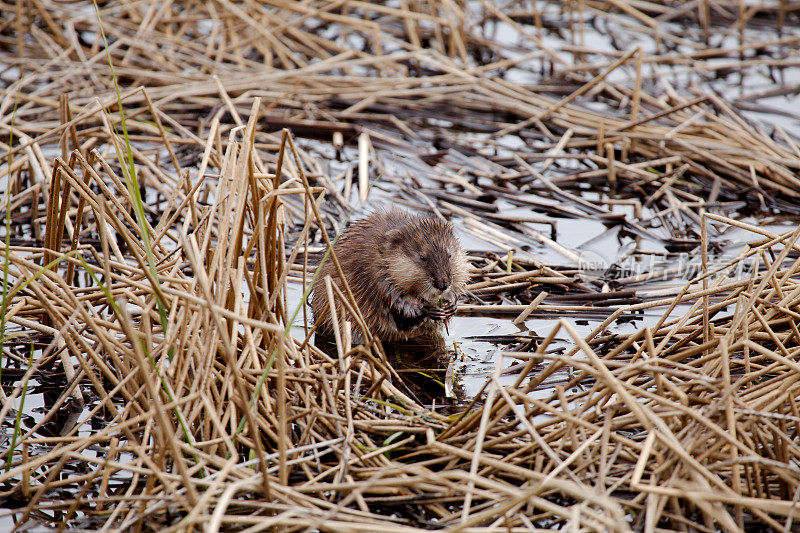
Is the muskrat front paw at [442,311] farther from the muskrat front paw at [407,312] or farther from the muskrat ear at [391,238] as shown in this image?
the muskrat ear at [391,238]

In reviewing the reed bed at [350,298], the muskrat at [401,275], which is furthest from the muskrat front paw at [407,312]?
the reed bed at [350,298]

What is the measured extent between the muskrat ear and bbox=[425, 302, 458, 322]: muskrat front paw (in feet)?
1.31

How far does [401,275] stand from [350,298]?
1.25m

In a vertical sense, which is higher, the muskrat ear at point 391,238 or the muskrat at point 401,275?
the muskrat ear at point 391,238

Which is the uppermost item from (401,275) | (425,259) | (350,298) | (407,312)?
(350,298)

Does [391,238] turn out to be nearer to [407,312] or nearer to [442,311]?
[407,312]

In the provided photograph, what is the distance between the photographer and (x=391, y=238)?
15.3ft

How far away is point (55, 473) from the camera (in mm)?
2904

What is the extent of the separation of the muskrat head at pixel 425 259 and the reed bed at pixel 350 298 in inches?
10.9

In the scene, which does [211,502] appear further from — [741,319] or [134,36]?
[134,36]

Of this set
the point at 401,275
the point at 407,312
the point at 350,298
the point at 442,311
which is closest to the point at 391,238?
the point at 401,275

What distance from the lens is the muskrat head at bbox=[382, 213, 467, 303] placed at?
448 cm

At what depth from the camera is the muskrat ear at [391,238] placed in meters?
4.64

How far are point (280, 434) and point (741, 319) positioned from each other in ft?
5.66
